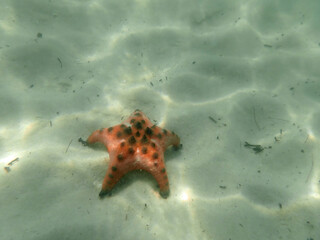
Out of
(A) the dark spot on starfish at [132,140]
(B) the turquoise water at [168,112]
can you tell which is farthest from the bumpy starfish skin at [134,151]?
(B) the turquoise water at [168,112]

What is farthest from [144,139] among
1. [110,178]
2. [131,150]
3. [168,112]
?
[168,112]

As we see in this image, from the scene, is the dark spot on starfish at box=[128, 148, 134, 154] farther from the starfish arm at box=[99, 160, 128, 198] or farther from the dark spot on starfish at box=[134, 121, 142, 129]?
the dark spot on starfish at box=[134, 121, 142, 129]

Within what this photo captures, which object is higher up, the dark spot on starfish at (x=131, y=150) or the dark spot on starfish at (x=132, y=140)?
the dark spot on starfish at (x=132, y=140)

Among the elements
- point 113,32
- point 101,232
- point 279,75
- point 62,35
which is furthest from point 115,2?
point 101,232

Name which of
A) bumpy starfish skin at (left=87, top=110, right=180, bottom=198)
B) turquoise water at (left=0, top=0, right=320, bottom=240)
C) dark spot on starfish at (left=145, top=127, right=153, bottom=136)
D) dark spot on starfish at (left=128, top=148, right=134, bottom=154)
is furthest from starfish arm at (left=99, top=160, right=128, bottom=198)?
dark spot on starfish at (left=145, top=127, right=153, bottom=136)

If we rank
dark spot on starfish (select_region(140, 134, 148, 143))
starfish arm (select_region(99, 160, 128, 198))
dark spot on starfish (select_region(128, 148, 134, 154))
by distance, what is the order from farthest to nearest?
dark spot on starfish (select_region(140, 134, 148, 143))
dark spot on starfish (select_region(128, 148, 134, 154))
starfish arm (select_region(99, 160, 128, 198))

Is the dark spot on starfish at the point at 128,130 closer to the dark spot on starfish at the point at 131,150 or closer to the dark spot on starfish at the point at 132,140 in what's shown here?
the dark spot on starfish at the point at 132,140

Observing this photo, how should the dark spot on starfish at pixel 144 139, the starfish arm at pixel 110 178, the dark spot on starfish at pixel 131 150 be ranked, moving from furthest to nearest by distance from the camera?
the dark spot on starfish at pixel 144 139
the dark spot on starfish at pixel 131 150
the starfish arm at pixel 110 178

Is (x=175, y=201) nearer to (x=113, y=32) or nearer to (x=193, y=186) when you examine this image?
(x=193, y=186)
